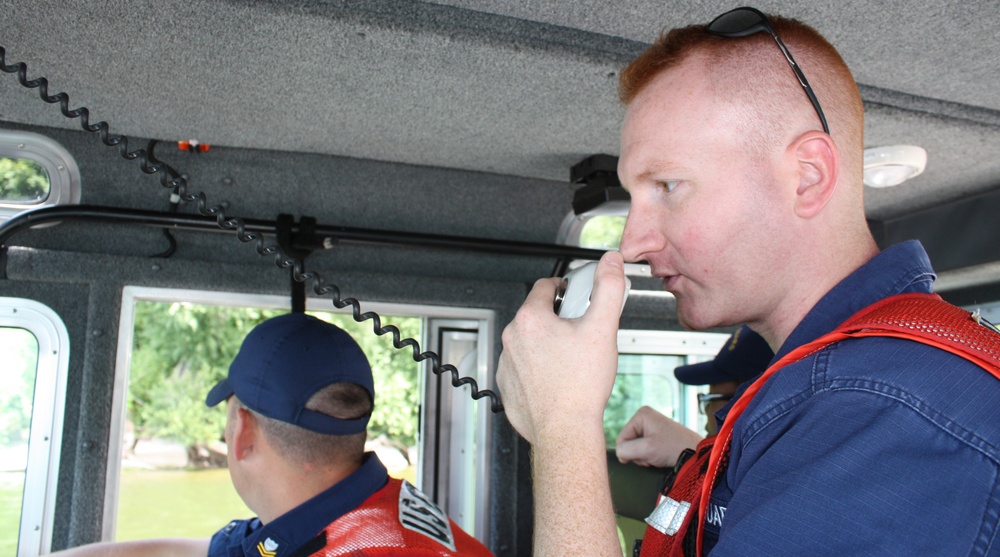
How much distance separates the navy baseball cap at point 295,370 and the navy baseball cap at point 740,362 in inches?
42.9

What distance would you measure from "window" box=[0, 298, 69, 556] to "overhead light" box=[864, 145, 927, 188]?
2647mm

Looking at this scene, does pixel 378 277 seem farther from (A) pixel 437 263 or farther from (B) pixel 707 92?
(B) pixel 707 92

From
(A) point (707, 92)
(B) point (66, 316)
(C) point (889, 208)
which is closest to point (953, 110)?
(C) point (889, 208)

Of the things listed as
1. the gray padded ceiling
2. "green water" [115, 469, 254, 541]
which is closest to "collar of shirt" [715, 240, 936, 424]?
the gray padded ceiling

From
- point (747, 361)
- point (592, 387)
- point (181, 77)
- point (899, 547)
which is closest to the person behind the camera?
point (899, 547)

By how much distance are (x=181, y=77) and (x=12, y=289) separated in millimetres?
957

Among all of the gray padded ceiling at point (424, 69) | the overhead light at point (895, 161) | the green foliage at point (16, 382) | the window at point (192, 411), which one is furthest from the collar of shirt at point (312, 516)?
the window at point (192, 411)

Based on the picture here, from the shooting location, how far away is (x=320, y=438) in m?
2.23

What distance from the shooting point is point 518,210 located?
310cm

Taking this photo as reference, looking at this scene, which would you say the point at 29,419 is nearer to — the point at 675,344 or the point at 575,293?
the point at 575,293

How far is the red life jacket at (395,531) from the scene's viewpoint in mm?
2000

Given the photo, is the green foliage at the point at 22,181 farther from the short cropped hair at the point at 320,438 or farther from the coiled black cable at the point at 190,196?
the short cropped hair at the point at 320,438

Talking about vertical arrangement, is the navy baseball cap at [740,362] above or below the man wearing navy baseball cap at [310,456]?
above

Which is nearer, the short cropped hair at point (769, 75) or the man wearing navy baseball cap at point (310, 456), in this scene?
the short cropped hair at point (769, 75)
